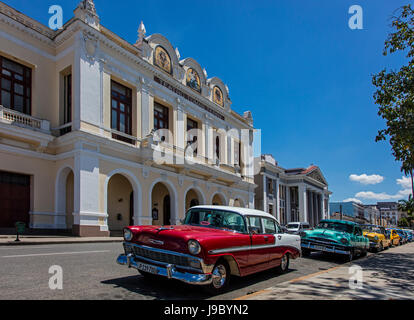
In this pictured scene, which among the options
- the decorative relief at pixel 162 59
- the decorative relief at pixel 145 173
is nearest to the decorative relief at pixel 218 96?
the decorative relief at pixel 162 59

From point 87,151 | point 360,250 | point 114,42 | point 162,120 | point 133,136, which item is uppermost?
point 114,42

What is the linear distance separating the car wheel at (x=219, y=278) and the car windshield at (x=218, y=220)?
2.94ft

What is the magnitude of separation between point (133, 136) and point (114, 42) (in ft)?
18.5

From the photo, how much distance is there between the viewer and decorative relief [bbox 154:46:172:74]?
24.5 meters

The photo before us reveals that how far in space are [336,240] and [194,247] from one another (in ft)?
26.3

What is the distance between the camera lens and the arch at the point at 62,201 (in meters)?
18.3

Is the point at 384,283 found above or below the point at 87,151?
below

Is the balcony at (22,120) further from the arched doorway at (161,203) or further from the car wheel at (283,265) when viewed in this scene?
the car wheel at (283,265)

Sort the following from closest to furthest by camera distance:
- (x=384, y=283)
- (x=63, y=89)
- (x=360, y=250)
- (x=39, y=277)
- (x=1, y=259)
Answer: (x=39, y=277)
(x=384, y=283)
(x=1, y=259)
(x=360, y=250)
(x=63, y=89)

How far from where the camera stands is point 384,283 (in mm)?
7387

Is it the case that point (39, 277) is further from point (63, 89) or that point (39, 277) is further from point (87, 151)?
point (63, 89)

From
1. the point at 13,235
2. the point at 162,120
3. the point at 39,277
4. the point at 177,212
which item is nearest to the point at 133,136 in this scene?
the point at 162,120

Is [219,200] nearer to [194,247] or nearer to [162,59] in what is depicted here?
[162,59]
